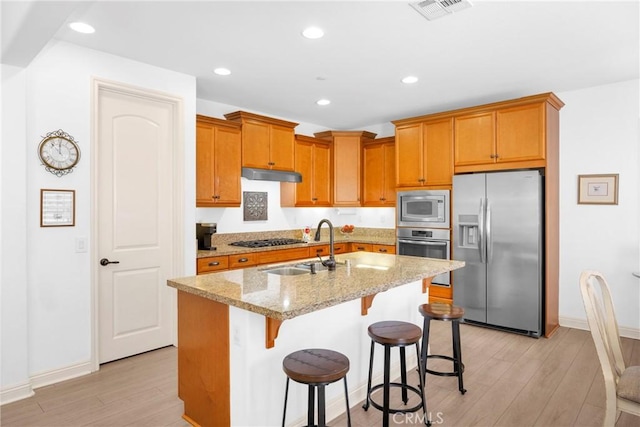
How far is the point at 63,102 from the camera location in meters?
2.99

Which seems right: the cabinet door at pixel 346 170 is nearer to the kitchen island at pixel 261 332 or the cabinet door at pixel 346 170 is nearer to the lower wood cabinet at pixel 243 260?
the lower wood cabinet at pixel 243 260

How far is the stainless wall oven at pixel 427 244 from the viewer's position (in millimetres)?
4656

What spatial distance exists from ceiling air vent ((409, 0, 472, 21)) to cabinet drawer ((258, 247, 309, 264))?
2.98m

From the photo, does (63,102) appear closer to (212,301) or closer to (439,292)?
(212,301)

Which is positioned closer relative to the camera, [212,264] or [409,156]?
[212,264]

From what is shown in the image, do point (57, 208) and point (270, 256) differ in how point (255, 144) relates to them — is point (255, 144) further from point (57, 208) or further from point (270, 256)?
point (57, 208)

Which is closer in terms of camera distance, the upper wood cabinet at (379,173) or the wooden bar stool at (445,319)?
the wooden bar stool at (445,319)

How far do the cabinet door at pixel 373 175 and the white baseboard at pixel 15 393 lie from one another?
4466 mm

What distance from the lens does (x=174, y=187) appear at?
3713mm

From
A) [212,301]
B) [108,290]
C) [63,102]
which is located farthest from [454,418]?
[63,102]

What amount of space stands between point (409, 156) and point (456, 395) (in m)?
3.09

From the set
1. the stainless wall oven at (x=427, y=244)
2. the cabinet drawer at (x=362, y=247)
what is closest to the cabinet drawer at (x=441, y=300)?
the stainless wall oven at (x=427, y=244)

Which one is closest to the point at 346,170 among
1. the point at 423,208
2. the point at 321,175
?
the point at 321,175

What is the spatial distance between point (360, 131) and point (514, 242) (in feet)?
9.08
